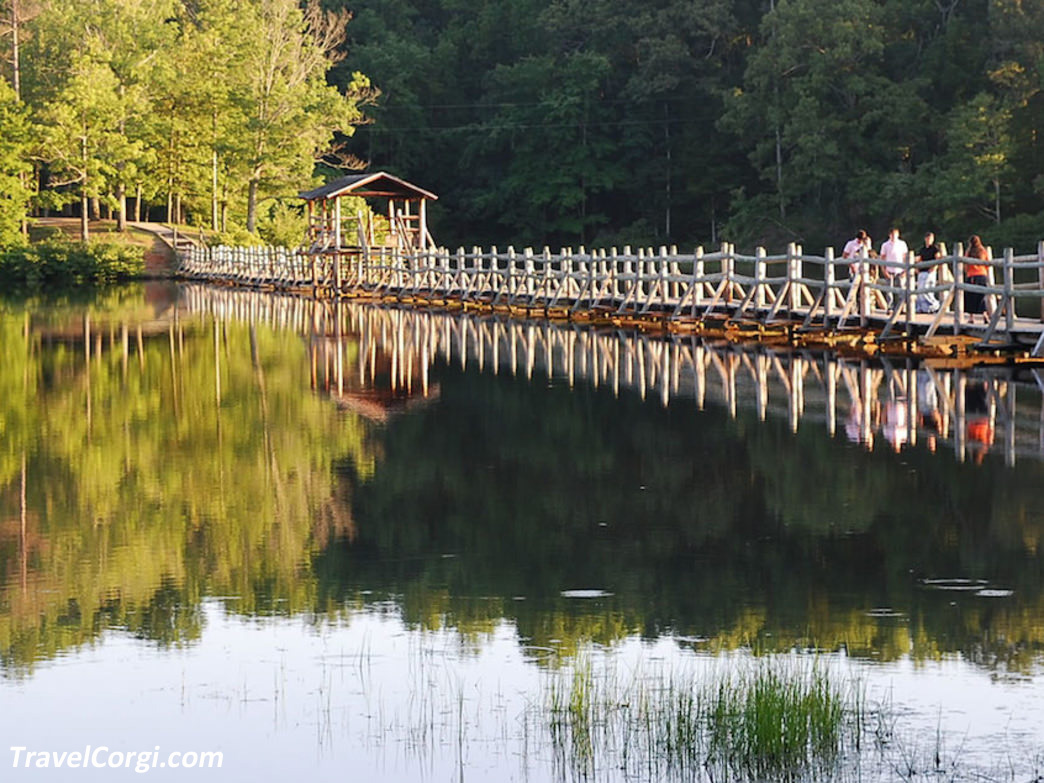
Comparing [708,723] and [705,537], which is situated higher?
[705,537]

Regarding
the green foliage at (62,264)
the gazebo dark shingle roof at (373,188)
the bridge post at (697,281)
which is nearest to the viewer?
the bridge post at (697,281)

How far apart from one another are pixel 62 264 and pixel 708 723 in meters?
76.4

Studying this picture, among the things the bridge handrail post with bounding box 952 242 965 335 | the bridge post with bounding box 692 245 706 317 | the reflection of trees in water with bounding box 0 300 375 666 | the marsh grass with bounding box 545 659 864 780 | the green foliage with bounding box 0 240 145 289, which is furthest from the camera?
the green foliage with bounding box 0 240 145 289

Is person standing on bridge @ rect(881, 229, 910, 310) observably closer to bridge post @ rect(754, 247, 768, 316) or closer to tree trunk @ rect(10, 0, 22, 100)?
bridge post @ rect(754, 247, 768, 316)

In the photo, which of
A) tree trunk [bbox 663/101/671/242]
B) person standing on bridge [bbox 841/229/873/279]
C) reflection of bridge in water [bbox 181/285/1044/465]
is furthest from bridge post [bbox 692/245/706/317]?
tree trunk [bbox 663/101/671/242]

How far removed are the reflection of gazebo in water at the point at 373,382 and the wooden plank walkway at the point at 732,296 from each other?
683 centimetres

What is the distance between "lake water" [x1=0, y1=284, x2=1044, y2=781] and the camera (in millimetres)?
8922

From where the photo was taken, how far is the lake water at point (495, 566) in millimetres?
8922

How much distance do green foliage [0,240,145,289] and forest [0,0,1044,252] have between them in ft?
5.16

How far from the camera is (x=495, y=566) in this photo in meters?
12.8

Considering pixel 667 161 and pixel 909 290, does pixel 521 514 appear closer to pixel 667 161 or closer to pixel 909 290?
pixel 909 290

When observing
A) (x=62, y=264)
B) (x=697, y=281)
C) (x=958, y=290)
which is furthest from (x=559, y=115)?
(x=958, y=290)

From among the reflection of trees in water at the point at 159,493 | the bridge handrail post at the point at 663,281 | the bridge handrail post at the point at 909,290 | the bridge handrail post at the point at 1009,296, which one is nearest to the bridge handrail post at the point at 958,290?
the bridge handrail post at the point at 1009,296

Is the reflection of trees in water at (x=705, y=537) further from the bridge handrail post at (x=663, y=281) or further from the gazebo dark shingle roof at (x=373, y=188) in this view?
the gazebo dark shingle roof at (x=373, y=188)
